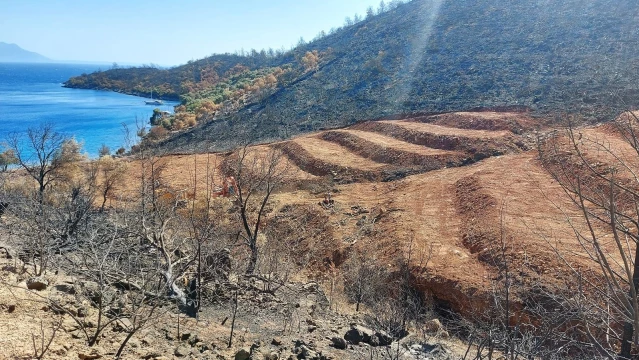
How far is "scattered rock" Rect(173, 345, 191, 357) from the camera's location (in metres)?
4.97

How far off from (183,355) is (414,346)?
4.31 m

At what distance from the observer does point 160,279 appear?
6.86 meters

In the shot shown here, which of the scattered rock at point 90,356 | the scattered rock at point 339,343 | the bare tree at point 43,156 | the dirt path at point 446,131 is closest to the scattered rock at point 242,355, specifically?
the scattered rock at point 90,356

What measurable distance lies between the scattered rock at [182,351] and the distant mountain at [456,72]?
19.9 meters

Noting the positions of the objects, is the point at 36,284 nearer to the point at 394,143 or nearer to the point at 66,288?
the point at 66,288

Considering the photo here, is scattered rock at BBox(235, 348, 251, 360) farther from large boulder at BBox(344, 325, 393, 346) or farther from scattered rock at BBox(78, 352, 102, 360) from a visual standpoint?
large boulder at BBox(344, 325, 393, 346)

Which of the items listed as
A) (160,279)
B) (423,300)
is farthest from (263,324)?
(423,300)

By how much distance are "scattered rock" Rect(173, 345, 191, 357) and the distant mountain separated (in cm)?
1993

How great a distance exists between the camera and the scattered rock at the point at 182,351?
497 cm

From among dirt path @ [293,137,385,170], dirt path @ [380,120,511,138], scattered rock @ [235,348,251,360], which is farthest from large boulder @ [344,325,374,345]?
dirt path @ [380,120,511,138]

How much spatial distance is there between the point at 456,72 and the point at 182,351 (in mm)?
32913

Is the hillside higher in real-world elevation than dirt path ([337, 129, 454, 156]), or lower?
lower

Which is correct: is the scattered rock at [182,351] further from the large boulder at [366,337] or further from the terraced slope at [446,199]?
the terraced slope at [446,199]

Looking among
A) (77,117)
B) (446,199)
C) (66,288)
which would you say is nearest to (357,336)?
(66,288)
